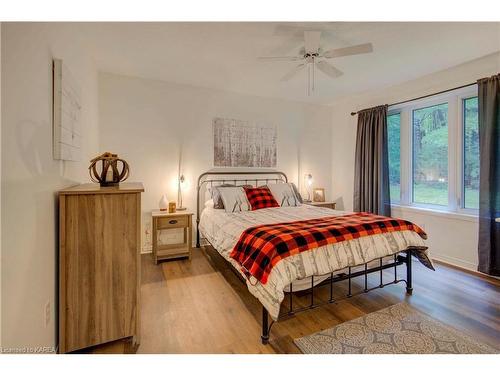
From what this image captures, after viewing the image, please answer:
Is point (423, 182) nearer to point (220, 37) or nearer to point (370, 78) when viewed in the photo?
point (370, 78)

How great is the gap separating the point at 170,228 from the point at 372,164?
10.7ft

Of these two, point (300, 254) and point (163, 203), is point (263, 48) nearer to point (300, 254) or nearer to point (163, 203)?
point (300, 254)

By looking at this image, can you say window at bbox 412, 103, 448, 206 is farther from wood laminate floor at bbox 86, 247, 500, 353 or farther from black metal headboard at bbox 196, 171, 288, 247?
black metal headboard at bbox 196, 171, 288, 247

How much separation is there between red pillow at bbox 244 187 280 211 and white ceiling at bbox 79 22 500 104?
1607 mm

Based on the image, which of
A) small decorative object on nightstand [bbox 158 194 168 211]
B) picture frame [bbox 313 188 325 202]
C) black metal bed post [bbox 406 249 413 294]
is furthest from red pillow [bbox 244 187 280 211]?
black metal bed post [bbox 406 249 413 294]

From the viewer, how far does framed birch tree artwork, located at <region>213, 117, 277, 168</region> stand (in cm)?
400

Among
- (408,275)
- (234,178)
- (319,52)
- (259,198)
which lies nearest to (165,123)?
(234,178)

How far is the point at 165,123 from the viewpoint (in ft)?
12.0

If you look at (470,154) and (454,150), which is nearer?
(470,154)

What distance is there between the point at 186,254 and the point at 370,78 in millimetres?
3586

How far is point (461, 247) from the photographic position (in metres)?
3.10

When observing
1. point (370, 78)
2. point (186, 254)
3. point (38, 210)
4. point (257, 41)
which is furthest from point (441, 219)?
point (38, 210)
